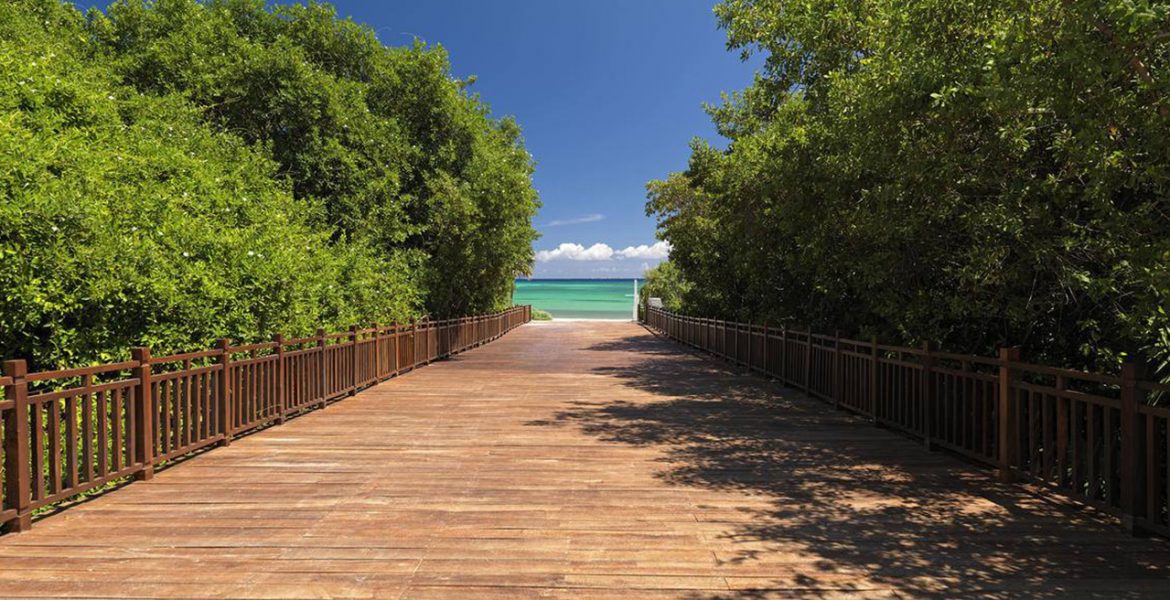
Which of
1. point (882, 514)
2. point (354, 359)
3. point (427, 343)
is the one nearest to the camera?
point (882, 514)

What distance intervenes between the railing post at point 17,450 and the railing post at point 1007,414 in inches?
308

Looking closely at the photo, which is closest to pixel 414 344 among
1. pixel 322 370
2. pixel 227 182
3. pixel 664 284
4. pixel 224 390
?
pixel 322 370

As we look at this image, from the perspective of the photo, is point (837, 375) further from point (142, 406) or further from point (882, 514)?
point (142, 406)

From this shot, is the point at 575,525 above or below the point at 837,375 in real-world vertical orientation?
below

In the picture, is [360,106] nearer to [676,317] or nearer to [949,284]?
[676,317]

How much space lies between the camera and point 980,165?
6.05 m

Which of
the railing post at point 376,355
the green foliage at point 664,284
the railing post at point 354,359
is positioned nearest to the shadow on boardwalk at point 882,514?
the railing post at point 354,359

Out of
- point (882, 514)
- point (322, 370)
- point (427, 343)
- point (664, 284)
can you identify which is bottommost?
point (882, 514)

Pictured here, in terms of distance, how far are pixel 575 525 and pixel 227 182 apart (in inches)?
530

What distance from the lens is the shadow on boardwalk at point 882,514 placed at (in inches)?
142

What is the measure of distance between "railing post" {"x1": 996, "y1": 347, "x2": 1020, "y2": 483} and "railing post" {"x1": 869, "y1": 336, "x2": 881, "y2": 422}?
2438mm

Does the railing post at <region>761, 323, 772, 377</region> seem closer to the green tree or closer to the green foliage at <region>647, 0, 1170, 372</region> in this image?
the green foliage at <region>647, 0, 1170, 372</region>

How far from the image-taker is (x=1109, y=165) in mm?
4184

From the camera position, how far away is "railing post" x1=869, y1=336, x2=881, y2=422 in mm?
7906
